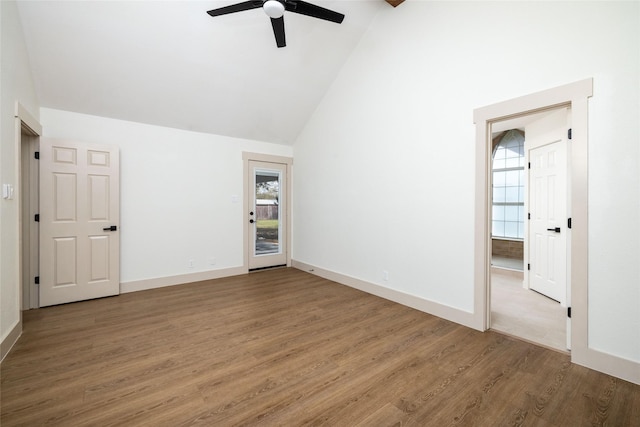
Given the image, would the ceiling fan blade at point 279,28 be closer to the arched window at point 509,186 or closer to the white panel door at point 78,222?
the white panel door at point 78,222

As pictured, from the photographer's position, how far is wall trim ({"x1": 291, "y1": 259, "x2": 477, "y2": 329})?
→ 2.90m

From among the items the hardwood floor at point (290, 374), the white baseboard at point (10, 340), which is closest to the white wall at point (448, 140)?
the hardwood floor at point (290, 374)

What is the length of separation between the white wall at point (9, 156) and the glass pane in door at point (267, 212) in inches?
126

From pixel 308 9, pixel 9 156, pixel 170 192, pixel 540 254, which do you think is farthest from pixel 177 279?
pixel 540 254

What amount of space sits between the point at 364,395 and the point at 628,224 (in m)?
2.24

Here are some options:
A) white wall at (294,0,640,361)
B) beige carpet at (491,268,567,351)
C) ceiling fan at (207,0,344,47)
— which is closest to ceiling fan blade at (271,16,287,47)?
ceiling fan at (207,0,344,47)

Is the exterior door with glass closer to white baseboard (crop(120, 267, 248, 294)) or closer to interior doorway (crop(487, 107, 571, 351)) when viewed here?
white baseboard (crop(120, 267, 248, 294))

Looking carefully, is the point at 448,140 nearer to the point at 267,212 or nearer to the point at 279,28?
the point at 279,28

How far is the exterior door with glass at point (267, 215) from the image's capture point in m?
5.23

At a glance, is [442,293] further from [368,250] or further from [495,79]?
[495,79]

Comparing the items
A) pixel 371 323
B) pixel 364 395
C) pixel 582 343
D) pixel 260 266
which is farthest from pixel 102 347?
pixel 582 343

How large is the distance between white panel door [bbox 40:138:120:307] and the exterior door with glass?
2.09m

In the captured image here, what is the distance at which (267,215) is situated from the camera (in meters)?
5.46

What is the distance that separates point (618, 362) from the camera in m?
1.99
